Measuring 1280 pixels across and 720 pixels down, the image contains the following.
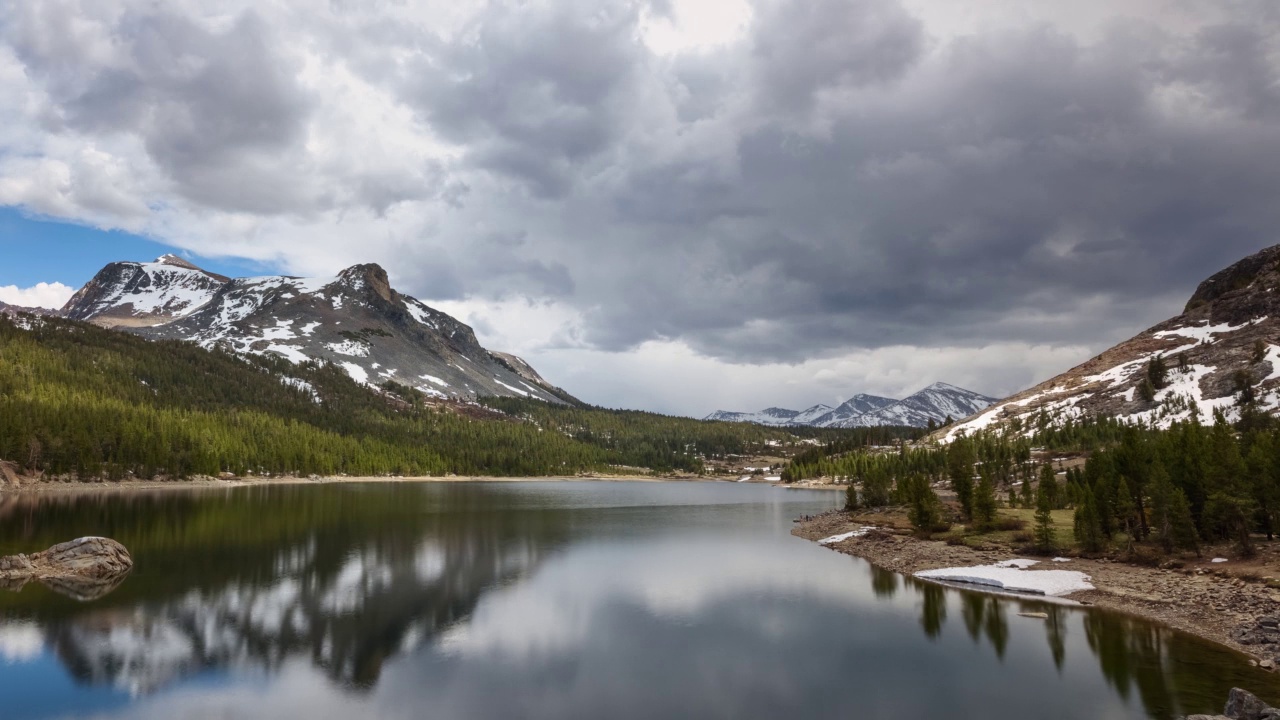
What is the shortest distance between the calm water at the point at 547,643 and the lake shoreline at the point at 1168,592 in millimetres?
2108

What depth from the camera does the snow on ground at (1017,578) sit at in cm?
4619

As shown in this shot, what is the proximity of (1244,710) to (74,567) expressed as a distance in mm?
64541

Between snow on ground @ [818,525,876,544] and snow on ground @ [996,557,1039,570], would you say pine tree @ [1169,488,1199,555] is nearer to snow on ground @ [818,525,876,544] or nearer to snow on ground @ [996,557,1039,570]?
snow on ground @ [996,557,1039,570]

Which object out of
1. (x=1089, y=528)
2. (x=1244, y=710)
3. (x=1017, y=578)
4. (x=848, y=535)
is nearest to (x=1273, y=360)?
(x=848, y=535)

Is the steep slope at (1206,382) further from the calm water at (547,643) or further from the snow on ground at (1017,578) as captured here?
the calm water at (547,643)

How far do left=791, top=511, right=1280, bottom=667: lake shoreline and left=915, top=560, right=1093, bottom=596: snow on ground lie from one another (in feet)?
3.22

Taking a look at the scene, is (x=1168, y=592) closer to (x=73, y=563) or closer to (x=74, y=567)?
(x=74, y=567)

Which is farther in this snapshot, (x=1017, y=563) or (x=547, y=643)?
(x=1017, y=563)

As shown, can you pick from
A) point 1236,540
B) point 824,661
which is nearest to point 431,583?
point 824,661

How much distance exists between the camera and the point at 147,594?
134 ft

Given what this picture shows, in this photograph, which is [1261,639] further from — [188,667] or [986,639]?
[188,667]

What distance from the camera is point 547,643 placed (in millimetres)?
34094

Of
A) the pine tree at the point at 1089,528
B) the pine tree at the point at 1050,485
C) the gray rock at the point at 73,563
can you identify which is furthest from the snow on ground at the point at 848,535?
the gray rock at the point at 73,563

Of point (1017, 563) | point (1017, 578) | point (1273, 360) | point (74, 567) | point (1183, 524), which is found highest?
point (1273, 360)
